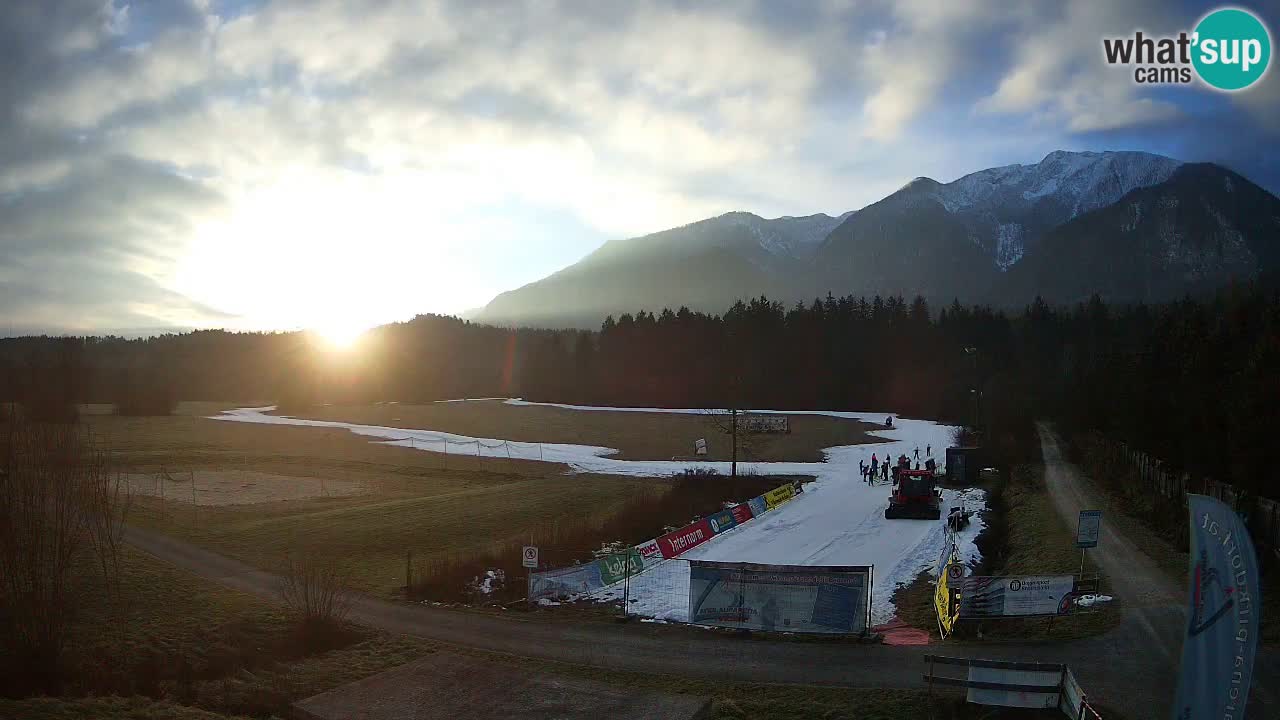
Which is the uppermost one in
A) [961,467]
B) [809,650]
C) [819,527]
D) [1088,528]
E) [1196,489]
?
[1088,528]

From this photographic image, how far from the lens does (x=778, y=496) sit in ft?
132

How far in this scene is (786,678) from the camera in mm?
15844

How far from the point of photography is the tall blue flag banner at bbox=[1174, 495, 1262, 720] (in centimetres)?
845

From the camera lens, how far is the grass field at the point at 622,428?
67562mm

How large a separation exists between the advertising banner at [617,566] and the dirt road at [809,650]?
3.54 m

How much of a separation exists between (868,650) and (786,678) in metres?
2.74

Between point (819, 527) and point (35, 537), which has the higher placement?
point (35, 537)

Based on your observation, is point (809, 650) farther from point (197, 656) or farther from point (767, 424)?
point (767, 424)

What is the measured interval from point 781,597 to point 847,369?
94.7 metres

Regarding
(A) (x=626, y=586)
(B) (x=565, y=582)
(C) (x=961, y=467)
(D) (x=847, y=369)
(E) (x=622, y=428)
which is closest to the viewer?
(A) (x=626, y=586)

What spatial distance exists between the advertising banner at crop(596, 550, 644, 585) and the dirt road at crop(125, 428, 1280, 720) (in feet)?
11.6

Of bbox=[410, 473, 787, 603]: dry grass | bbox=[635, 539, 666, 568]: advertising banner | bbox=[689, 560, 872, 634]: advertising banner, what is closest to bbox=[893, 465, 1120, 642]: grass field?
bbox=[689, 560, 872, 634]: advertising banner

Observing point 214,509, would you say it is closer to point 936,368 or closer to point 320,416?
point 320,416

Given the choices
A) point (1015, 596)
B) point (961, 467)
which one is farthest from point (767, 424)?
point (1015, 596)
